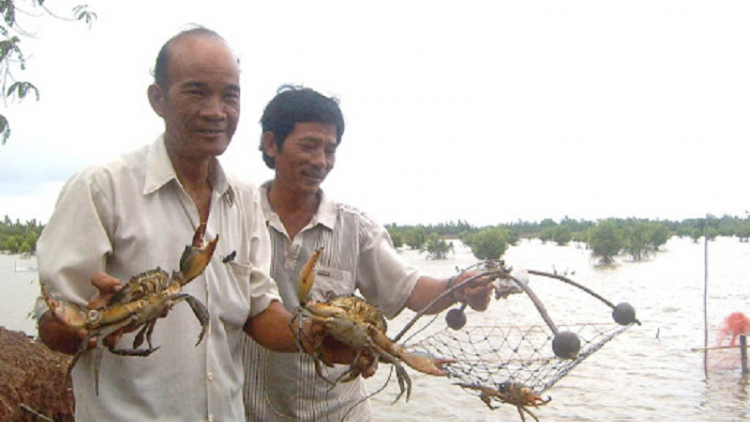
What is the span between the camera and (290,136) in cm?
300

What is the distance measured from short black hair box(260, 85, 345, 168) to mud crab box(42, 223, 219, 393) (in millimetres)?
1233

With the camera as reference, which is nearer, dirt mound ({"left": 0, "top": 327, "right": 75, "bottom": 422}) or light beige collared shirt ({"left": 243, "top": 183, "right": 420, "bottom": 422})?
light beige collared shirt ({"left": 243, "top": 183, "right": 420, "bottom": 422})

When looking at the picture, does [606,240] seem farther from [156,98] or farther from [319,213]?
[156,98]

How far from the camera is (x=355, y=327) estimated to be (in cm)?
209

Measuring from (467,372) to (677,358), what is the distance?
11434mm

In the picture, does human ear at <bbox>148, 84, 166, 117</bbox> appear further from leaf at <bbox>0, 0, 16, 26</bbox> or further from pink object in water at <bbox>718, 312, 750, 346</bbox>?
pink object in water at <bbox>718, 312, 750, 346</bbox>

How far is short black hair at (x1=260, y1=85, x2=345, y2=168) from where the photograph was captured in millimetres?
2996

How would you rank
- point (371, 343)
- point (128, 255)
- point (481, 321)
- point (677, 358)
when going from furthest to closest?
point (481, 321) < point (677, 358) < point (371, 343) < point (128, 255)

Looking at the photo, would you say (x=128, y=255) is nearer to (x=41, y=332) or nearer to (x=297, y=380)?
(x=41, y=332)

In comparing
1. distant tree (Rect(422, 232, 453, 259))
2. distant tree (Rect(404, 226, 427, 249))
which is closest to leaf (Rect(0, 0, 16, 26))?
distant tree (Rect(422, 232, 453, 259))

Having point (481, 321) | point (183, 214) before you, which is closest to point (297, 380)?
point (183, 214)

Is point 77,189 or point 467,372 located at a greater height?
point 77,189

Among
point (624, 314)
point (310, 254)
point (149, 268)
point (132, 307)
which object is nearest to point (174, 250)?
point (149, 268)

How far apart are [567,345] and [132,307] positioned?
1496mm
